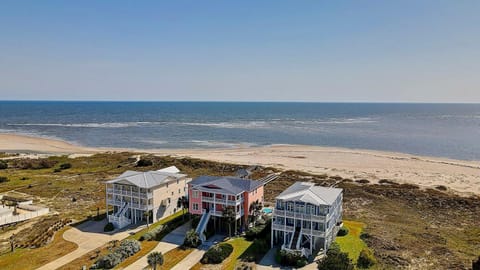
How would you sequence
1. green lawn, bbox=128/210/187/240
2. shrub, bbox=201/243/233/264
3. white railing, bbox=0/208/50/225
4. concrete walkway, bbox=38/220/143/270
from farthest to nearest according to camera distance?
white railing, bbox=0/208/50/225 → green lawn, bbox=128/210/187/240 → concrete walkway, bbox=38/220/143/270 → shrub, bbox=201/243/233/264

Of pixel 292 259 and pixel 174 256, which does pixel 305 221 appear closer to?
pixel 292 259

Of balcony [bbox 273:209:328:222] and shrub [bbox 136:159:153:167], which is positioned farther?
shrub [bbox 136:159:153:167]

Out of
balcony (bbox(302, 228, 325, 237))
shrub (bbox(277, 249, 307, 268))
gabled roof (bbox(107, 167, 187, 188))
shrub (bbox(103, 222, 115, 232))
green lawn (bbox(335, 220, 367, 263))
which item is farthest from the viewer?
gabled roof (bbox(107, 167, 187, 188))

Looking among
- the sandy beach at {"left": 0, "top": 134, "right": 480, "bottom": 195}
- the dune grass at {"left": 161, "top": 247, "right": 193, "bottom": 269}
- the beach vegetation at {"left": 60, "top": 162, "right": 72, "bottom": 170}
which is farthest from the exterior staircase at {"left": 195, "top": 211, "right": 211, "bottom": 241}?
the beach vegetation at {"left": 60, "top": 162, "right": 72, "bottom": 170}

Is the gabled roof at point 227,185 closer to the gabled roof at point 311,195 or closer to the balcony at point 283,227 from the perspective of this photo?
the gabled roof at point 311,195

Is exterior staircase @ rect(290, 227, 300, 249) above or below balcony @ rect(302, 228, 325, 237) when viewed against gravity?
below

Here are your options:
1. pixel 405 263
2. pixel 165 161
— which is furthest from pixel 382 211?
pixel 165 161

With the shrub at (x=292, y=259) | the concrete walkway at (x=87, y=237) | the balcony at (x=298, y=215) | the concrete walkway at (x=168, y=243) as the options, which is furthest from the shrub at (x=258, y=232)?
the concrete walkway at (x=87, y=237)

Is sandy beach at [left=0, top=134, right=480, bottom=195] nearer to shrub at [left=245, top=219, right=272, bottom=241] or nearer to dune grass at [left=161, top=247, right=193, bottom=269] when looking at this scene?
shrub at [left=245, top=219, right=272, bottom=241]
